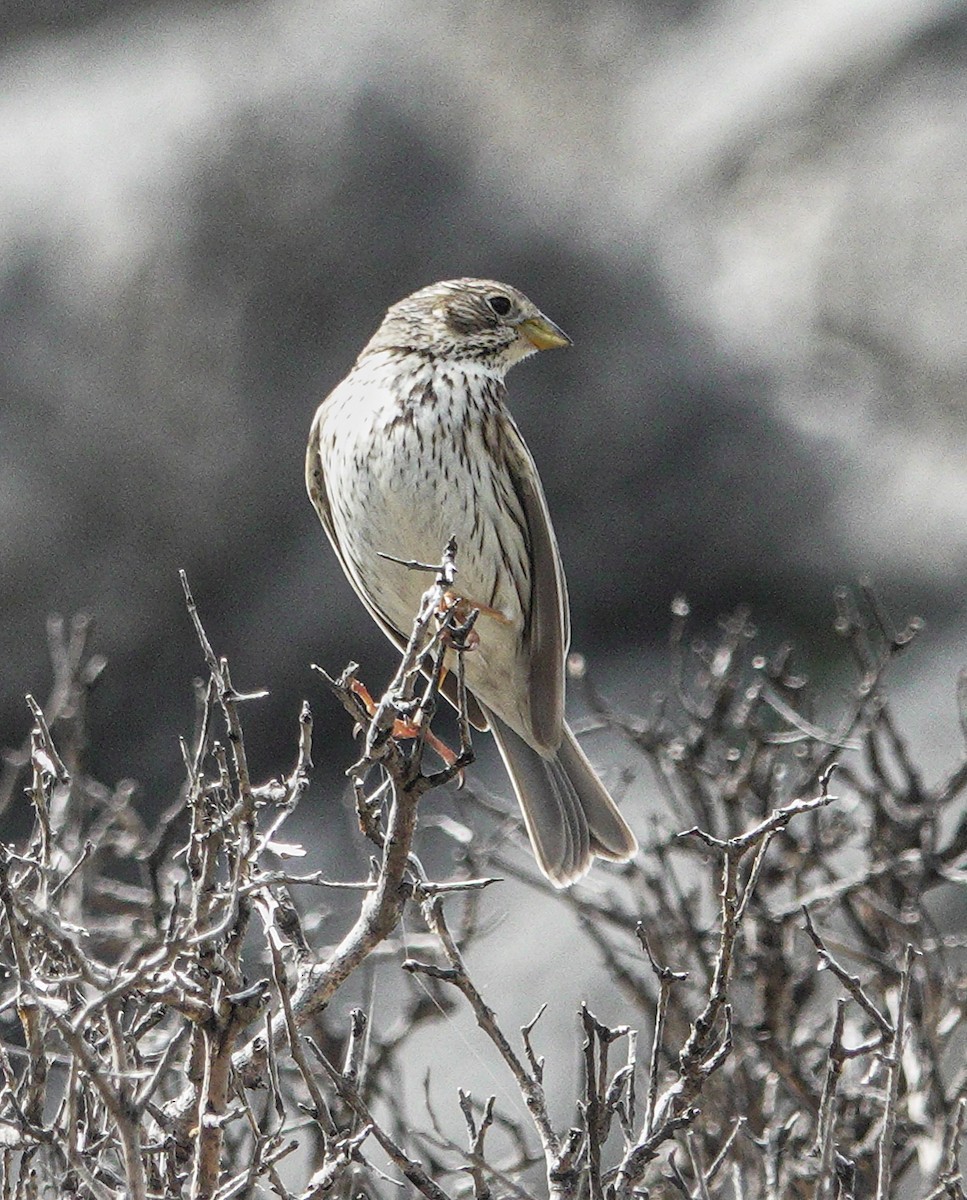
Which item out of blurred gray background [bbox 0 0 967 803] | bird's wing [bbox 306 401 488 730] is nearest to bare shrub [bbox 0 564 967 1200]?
bird's wing [bbox 306 401 488 730]

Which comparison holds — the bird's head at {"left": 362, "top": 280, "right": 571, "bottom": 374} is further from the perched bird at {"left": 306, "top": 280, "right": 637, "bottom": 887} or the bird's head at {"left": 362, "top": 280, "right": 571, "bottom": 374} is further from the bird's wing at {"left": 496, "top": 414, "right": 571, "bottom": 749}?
the bird's wing at {"left": 496, "top": 414, "right": 571, "bottom": 749}

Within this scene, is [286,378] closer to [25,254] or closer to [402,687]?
[25,254]

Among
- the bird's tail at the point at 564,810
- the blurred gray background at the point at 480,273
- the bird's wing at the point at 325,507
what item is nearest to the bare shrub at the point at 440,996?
the bird's tail at the point at 564,810

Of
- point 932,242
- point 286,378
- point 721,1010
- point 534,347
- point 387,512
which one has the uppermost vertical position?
point 932,242

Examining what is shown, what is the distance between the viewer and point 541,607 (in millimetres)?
4895

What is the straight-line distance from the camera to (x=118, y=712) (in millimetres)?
9273

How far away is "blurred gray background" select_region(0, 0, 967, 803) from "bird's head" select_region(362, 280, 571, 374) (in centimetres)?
392

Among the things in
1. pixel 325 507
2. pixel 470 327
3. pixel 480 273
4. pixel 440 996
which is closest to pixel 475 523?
pixel 325 507

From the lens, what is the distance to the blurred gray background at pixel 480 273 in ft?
31.0

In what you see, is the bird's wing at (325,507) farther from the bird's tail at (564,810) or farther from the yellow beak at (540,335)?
the yellow beak at (540,335)

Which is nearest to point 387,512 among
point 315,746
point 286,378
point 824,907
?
point 824,907

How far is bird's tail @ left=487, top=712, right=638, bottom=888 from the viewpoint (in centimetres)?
466

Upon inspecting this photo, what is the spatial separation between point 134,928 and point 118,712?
186 inches

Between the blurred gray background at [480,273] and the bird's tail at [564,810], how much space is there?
12.9 ft
